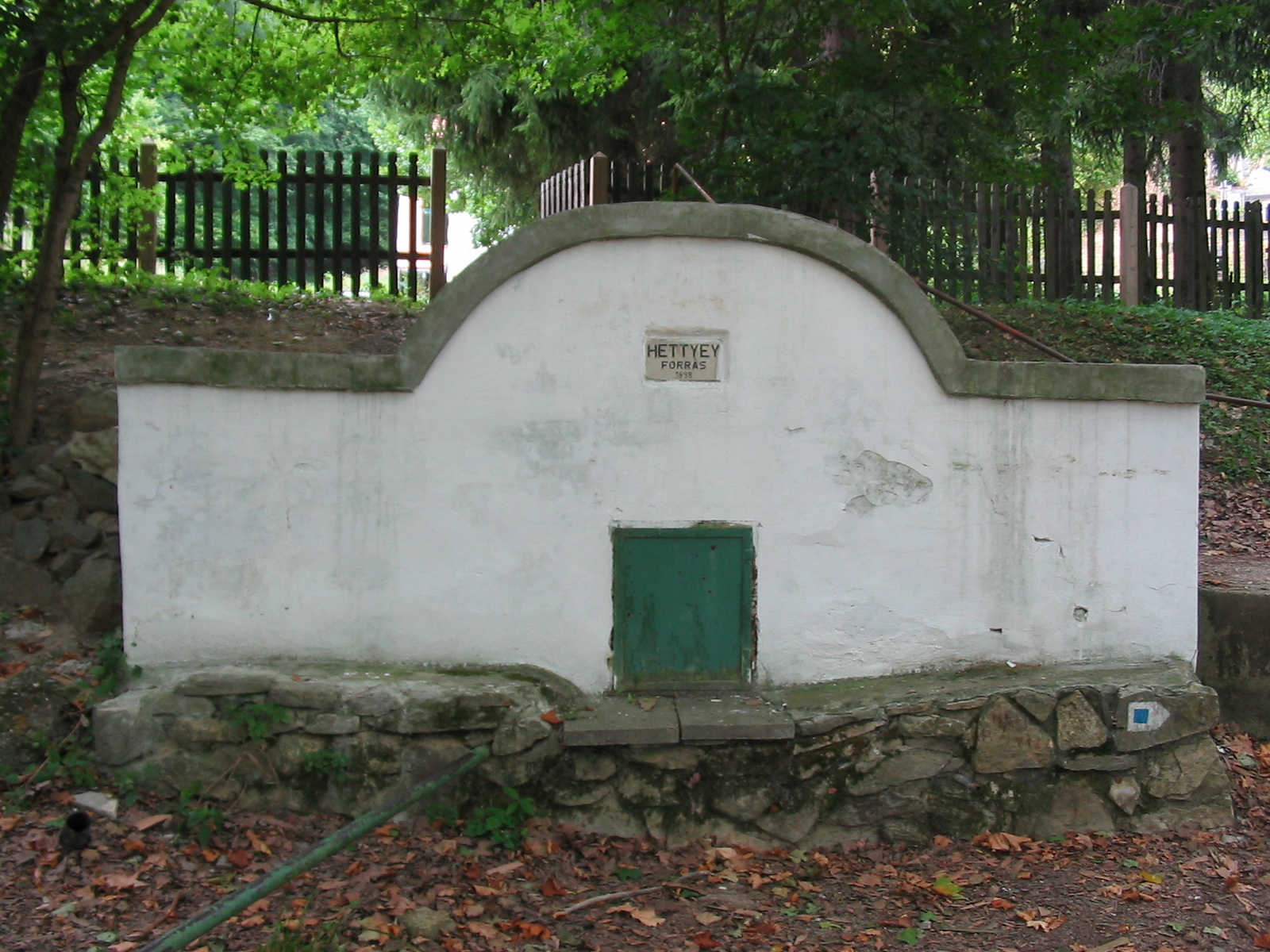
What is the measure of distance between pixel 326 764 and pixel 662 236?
279 cm

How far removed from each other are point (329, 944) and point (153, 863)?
96cm

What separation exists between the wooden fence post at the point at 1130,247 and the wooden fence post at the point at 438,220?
7.60m

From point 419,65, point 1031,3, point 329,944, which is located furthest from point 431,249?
point 329,944

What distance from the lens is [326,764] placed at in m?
4.70

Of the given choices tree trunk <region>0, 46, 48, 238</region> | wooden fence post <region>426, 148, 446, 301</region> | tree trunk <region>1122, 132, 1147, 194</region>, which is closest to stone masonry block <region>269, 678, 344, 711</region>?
tree trunk <region>0, 46, 48, 238</region>

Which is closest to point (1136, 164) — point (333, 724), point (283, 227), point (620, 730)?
point (283, 227)

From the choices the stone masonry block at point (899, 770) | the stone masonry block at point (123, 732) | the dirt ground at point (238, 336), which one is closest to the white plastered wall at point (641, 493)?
the stone masonry block at point (123, 732)

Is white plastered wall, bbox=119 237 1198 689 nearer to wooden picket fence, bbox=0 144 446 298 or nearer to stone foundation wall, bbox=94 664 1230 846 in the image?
stone foundation wall, bbox=94 664 1230 846

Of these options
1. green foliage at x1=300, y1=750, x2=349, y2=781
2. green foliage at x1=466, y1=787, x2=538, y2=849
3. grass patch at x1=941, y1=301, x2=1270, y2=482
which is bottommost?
green foliage at x1=466, y1=787, x2=538, y2=849

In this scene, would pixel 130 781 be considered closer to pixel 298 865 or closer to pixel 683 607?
pixel 298 865

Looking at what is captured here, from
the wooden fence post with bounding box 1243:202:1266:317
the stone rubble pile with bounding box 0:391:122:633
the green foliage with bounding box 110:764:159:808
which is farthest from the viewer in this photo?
the wooden fence post with bounding box 1243:202:1266:317

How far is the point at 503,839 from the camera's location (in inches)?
184

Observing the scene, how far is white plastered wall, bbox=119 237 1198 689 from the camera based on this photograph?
4883 mm

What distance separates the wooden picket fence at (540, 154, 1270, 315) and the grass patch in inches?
19.3
